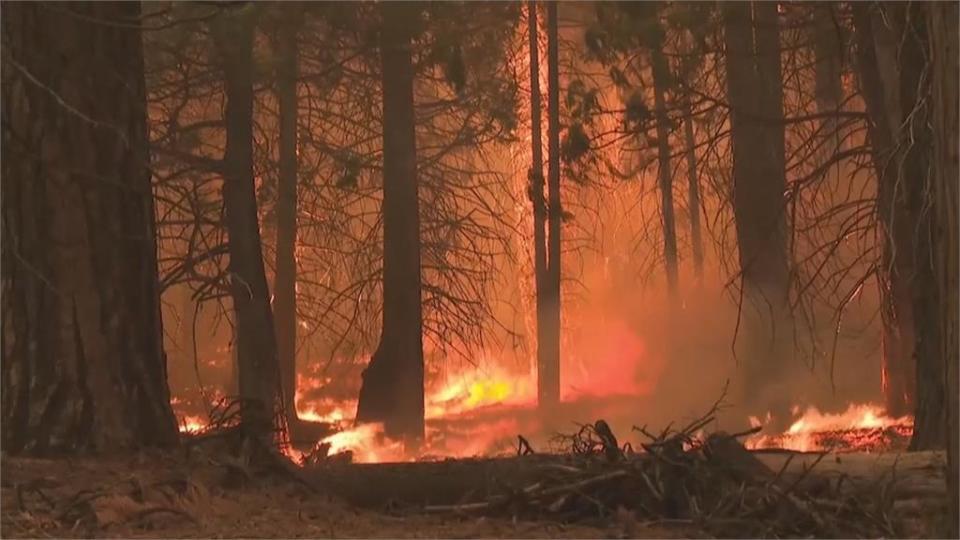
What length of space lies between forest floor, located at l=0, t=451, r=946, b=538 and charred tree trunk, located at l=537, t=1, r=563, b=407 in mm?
12201

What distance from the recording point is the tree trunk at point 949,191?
4.29 metres

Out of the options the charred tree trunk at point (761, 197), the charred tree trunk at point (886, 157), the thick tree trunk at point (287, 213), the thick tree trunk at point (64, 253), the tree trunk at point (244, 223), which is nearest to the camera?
the thick tree trunk at point (64, 253)

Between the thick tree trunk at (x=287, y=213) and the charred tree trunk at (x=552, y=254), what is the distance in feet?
13.8

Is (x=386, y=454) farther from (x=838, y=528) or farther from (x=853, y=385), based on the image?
(x=838, y=528)

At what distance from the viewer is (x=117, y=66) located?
21.4ft

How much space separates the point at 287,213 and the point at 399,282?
192 cm

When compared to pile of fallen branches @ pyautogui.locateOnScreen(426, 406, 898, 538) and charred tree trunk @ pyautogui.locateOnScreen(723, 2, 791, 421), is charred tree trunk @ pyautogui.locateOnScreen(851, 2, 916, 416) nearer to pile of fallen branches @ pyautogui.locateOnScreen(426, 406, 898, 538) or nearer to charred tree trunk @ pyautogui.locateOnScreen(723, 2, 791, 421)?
pile of fallen branches @ pyautogui.locateOnScreen(426, 406, 898, 538)

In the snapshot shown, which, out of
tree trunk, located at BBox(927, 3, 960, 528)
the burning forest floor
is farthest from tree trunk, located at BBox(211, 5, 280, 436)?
tree trunk, located at BBox(927, 3, 960, 528)

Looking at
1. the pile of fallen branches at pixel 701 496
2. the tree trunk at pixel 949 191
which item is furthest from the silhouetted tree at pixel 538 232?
the tree trunk at pixel 949 191

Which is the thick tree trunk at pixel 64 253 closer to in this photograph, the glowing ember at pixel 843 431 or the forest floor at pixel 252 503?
the forest floor at pixel 252 503

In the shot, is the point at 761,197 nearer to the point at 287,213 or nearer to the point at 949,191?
the point at 287,213

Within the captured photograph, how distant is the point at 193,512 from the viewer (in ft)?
17.1

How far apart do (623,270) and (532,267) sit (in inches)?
175

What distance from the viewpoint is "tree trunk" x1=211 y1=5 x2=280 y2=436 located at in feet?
39.0
